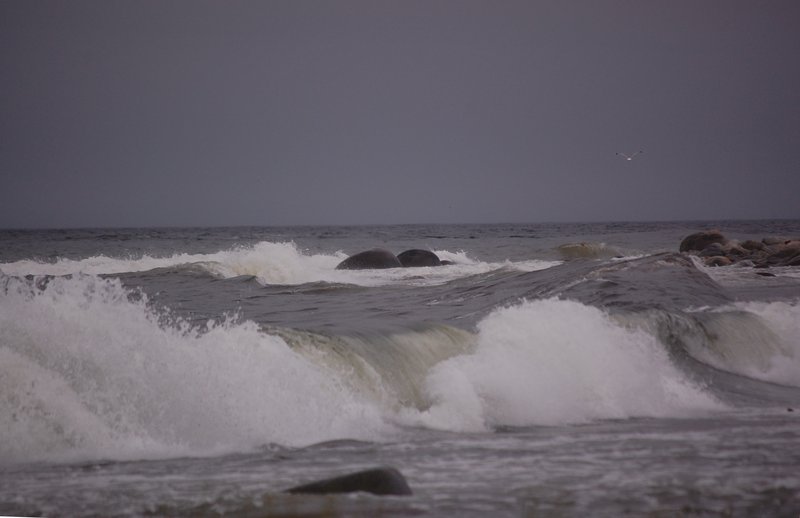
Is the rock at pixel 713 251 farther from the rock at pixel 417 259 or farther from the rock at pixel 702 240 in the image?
the rock at pixel 417 259

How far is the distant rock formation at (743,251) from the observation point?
73.9 feet

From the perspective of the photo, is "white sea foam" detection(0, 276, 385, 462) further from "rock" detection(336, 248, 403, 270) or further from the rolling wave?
"rock" detection(336, 248, 403, 270)

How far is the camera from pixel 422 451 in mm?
5953

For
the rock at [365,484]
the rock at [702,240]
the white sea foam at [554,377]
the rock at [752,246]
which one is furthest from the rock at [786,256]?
the rock at [365,484]

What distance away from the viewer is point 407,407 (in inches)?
296

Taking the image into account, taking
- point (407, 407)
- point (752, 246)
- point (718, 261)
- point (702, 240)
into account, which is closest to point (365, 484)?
point (407, 407)

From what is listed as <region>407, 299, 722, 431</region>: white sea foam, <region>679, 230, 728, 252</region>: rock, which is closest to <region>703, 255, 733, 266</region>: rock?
<region>679, 230, 728, 252</region>: rock

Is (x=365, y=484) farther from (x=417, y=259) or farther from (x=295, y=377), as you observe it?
(x=417, y=259)

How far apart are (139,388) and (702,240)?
83.0 ft

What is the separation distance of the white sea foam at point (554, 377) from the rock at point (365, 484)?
2.30 m

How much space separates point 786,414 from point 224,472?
4.76 m

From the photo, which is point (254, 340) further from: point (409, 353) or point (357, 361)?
point (409, 353)

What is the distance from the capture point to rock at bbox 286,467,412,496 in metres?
4.62

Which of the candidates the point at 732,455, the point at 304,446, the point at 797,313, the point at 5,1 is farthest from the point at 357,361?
the point at 797,313
